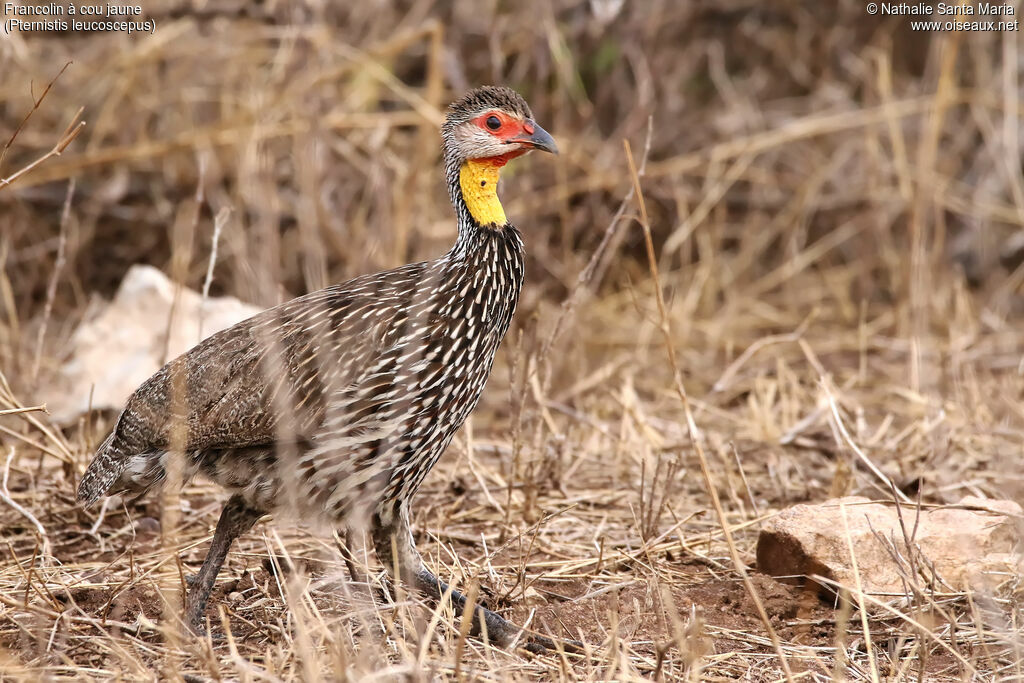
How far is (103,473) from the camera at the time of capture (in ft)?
12.5

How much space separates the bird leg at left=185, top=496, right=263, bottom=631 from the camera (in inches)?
143

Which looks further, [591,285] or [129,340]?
[591,285]

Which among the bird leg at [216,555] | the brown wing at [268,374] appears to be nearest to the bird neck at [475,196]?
the brown wing at [268,374]

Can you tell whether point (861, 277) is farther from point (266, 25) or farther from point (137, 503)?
point (137, 503)

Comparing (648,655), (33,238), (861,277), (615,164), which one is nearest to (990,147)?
(861,277)

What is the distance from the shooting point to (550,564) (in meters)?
4.12

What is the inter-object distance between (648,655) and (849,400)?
2635 millimetres

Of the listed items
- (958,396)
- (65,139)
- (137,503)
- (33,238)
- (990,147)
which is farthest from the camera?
(990,147)

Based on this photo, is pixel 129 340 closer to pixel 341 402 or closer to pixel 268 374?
pixel 268 374
